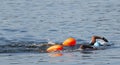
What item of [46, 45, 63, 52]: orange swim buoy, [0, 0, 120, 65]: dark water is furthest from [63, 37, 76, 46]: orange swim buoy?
[0, 0, 120, 65]: dark water

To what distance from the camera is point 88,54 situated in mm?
22219

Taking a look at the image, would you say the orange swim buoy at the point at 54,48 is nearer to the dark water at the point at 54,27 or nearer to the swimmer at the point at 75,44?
the swimmer at the point at 75,44

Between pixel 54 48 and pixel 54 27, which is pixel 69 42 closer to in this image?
pixel 54 48

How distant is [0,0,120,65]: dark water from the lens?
2108cm

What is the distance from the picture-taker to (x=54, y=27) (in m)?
31.2

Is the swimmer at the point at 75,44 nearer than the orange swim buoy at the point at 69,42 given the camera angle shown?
Yes

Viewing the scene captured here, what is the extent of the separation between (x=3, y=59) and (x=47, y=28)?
33.9ft

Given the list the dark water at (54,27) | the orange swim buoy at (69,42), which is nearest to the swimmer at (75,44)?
the orange swim buoy at (69,42)

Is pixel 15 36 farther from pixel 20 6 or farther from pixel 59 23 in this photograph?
pixel 20 6

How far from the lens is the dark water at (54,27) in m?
21.1

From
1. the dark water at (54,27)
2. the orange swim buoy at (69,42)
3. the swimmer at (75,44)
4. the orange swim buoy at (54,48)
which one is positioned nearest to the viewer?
the dark water at (54,27)

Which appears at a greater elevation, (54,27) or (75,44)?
(54,27)

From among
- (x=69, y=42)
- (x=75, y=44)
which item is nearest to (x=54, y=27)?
(x=75, y=44)

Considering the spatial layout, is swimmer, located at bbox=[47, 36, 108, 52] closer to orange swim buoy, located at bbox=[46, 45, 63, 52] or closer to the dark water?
orange swim buoy, located at bbox=[46, 45, 63, 52]
